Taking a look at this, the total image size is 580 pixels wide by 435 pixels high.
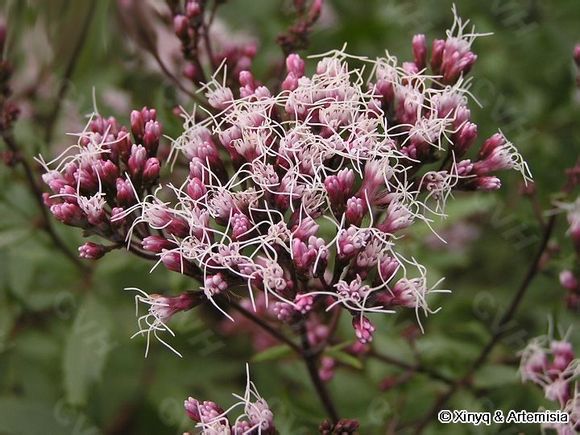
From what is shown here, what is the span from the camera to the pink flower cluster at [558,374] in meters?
1.76

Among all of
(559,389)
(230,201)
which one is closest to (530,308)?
(559,389)

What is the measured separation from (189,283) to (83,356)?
18.5 inches

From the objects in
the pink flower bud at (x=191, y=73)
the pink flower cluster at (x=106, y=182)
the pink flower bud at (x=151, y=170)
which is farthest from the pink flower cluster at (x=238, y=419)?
the pink flower bud at (x=191, y=73)

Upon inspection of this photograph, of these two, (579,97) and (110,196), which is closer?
(110,196)

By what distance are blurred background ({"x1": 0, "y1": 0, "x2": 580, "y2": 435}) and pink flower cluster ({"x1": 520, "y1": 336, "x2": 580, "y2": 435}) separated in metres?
0.13

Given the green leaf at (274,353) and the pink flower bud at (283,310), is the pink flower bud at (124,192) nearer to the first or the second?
the pink flower bud at (283,310)

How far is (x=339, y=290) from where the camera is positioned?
1.57 metres

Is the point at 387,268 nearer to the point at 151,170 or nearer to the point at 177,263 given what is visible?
the point at 177,263

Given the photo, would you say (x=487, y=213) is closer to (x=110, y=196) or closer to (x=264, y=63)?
(x=264, y=63)

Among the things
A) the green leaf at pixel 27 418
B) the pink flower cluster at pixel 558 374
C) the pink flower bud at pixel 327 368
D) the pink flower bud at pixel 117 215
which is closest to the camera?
the pink flower bud at pixel 117 215

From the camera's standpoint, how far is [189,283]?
218cm

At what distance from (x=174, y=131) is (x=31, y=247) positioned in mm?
685

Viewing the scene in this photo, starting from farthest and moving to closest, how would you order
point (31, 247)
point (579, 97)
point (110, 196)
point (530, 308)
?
point (579, 97) < point (530, 308) < point (31, 247) < point (110, 196)

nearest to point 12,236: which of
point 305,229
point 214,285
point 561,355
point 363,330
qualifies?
point 214,285
